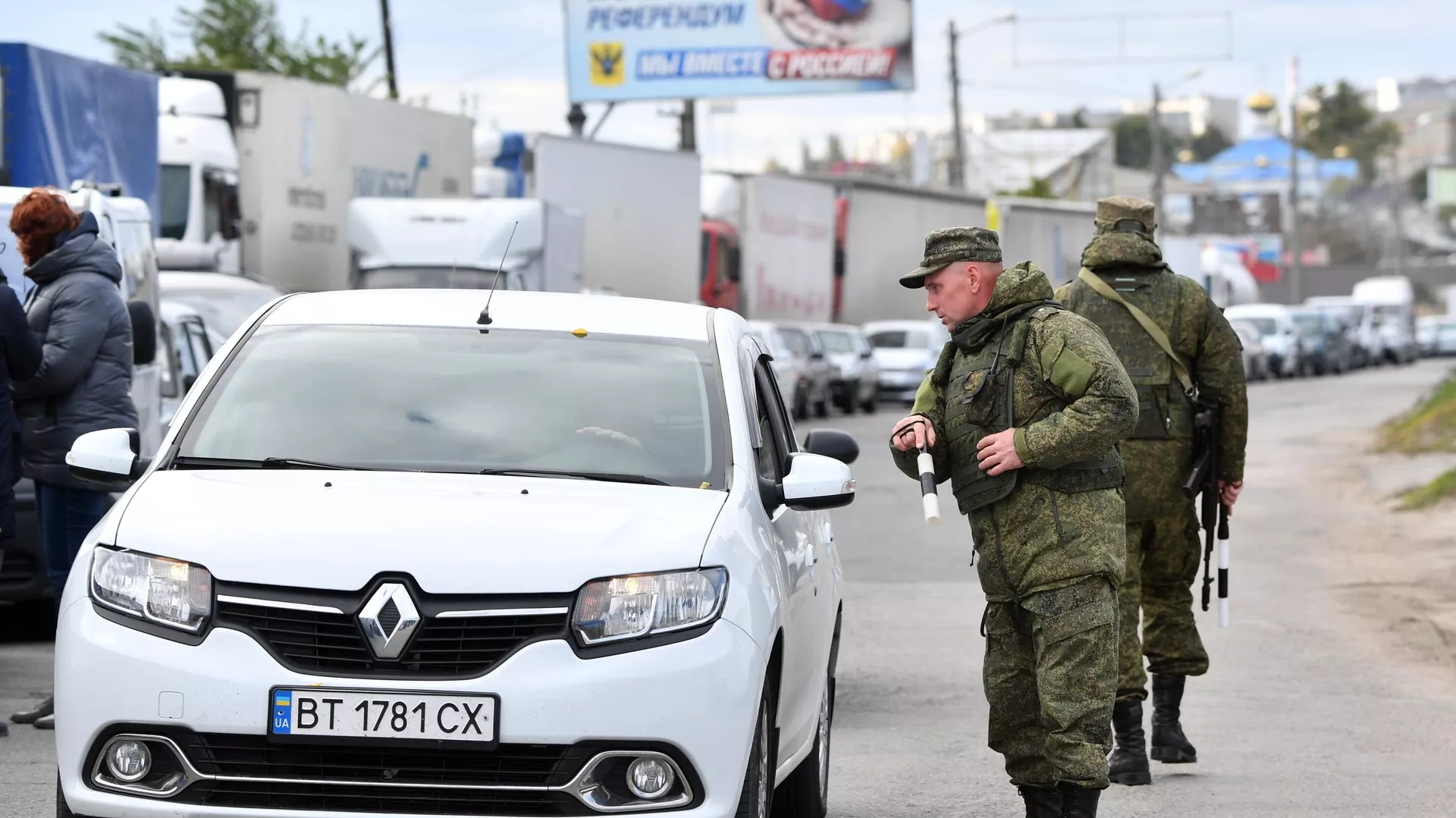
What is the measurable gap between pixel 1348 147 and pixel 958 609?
17239cm

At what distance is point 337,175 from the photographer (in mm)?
25859

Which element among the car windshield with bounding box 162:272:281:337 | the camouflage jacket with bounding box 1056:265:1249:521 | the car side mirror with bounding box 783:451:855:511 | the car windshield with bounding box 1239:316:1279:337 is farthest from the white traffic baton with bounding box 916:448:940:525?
the car windshield with bounding box 1239:316:1279:337

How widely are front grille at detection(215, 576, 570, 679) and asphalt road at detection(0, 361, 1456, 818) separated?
2167mm

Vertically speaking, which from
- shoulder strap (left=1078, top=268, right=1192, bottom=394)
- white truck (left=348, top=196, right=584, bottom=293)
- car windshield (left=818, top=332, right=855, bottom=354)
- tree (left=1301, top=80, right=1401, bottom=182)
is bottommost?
car windshield (left=818, top=332, right=855, bottom=354)

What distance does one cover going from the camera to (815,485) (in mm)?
5766

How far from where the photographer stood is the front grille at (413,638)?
4840 mm

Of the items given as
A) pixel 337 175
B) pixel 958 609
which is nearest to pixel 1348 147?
pixel 337 175

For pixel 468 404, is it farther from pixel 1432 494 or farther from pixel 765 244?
pixel 765 244

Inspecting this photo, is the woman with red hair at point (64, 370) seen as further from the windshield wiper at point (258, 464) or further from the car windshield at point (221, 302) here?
the car windshield at point (221, 302)

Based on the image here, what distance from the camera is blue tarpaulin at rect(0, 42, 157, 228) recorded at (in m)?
15.3

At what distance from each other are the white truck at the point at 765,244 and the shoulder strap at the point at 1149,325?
90.7 ft

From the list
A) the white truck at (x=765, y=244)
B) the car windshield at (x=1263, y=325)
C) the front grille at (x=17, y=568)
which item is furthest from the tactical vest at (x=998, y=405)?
the car windshield at (x=1263, y=325)

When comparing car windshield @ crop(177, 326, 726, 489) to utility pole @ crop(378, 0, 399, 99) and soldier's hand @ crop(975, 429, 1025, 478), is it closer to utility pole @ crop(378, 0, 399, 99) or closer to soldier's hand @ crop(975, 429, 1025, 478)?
soldier's hand @ crop(975, 429, 1025, 478)

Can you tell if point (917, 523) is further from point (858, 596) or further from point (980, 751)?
point (980, 751)
